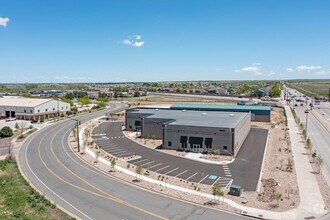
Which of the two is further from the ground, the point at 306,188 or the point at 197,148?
the point at 197,148

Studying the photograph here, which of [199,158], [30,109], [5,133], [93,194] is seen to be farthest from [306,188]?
[30,109]

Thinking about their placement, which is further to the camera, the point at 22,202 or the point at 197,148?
the point at 197,148

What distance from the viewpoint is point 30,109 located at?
282 ft

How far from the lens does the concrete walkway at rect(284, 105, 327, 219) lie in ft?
82.9

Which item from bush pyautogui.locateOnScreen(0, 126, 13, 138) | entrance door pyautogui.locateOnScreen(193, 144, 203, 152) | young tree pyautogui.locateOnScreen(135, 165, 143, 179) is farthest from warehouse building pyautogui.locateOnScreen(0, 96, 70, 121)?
young tree pyautogui.locateOnScreen(135, 165, 143, 179)

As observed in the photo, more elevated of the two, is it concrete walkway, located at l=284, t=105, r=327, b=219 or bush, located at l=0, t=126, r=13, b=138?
bush, located at l=0, t=126, r=13, b=138

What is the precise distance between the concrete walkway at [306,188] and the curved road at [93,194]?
650cm

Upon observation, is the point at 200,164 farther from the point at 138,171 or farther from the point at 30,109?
the point at 30,109

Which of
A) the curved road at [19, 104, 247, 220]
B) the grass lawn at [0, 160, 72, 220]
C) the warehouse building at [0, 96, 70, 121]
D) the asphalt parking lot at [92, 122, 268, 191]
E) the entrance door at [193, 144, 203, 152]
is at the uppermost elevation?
the warehouse building at [0, 96, 70, 121]

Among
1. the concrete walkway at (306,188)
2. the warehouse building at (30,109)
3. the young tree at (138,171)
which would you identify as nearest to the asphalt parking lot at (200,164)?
the young tree at (138,171)

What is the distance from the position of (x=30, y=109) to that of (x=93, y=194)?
2613 inches

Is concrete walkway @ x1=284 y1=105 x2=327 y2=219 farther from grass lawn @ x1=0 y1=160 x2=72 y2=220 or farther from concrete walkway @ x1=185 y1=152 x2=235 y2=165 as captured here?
grass lawn @ x1=0 y1=160 x2=72 y2=220

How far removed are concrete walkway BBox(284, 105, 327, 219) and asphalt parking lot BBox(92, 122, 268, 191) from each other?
16.3 feet

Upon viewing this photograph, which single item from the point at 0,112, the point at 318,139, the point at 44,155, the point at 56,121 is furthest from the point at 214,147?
the point at 0,112
